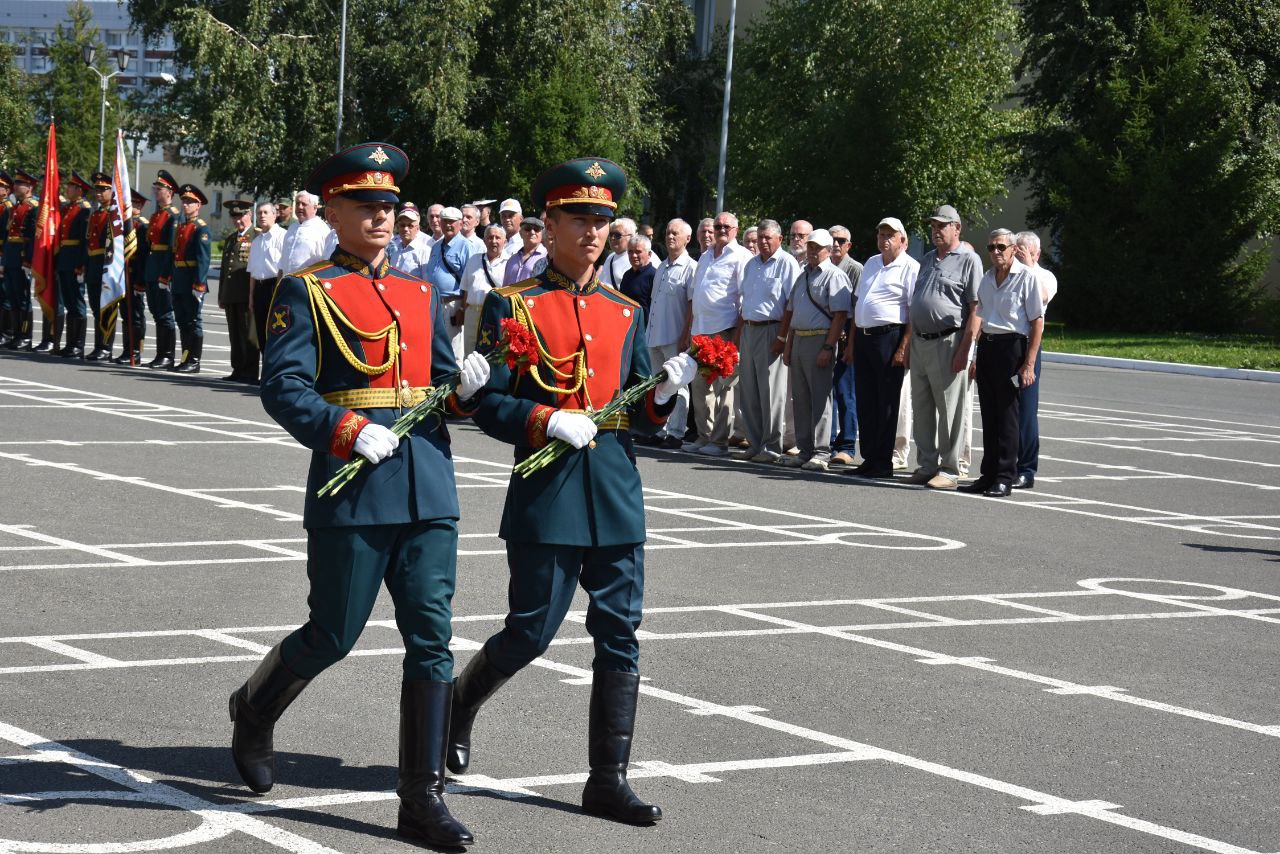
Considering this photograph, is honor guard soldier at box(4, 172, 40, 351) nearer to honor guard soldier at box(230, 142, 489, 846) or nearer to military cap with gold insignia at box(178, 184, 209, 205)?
military cap with gold insignia at box(178, 184, 209, 205)

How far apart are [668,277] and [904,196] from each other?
31.0m

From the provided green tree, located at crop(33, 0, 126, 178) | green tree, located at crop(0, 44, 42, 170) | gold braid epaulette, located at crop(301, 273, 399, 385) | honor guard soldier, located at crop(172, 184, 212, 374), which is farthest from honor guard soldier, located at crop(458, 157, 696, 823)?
green tree, located at crop(33, 0, 126, 178)

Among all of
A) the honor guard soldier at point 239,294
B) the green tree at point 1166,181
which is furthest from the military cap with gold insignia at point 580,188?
the green tree at point 1166,181

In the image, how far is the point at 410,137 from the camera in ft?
162

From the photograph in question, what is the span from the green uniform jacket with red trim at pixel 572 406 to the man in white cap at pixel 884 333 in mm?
9125

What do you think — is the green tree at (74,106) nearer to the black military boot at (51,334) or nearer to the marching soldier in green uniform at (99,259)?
the black military boot at (51,334)

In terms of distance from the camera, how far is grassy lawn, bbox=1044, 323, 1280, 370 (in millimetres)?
33094

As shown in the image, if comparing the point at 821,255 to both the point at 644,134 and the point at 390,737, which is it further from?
the point at 644,134

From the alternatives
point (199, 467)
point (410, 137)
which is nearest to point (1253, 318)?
point (410, 137)

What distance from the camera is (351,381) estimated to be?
17.4 feet

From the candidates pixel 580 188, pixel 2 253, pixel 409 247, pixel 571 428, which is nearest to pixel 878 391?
pixel 409 247

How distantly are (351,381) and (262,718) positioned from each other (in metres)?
1.00

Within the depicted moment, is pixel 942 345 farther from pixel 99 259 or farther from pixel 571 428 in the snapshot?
pixel 99 259

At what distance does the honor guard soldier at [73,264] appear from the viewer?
2372cm
